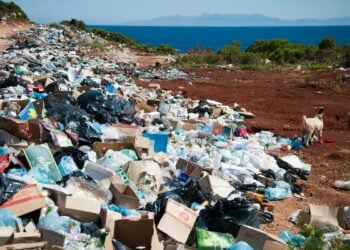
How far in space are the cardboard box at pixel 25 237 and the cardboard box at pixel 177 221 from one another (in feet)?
3.55

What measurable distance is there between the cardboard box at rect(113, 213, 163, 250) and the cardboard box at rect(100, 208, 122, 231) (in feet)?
0.37

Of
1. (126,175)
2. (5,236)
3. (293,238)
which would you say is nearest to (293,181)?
(293,238)

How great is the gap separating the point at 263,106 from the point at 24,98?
7.07 meters

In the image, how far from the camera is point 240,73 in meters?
18.7

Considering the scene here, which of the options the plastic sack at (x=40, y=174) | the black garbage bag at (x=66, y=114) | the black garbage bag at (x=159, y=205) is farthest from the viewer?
the black garbage bag at (x=66, y=114)

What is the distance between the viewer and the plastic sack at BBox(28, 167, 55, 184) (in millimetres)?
4618

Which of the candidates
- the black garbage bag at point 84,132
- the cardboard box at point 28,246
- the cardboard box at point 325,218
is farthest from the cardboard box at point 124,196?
the cardboard box at point 325,218

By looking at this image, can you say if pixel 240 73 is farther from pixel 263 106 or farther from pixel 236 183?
pixel 236 183

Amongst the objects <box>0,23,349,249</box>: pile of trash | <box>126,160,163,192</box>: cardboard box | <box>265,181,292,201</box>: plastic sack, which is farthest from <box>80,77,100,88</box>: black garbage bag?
<box>265,181,292,201</box>: plastic sack

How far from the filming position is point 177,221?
423cm

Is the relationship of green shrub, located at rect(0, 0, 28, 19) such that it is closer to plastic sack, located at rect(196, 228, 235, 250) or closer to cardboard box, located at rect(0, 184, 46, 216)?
cardboard box, located at rect(0, 184, 46, 216)

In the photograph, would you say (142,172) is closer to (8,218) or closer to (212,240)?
(212,240)

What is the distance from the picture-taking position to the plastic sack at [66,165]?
16.4ft

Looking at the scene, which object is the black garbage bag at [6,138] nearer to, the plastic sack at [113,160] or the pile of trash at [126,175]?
the pile of trash at [126,175]
